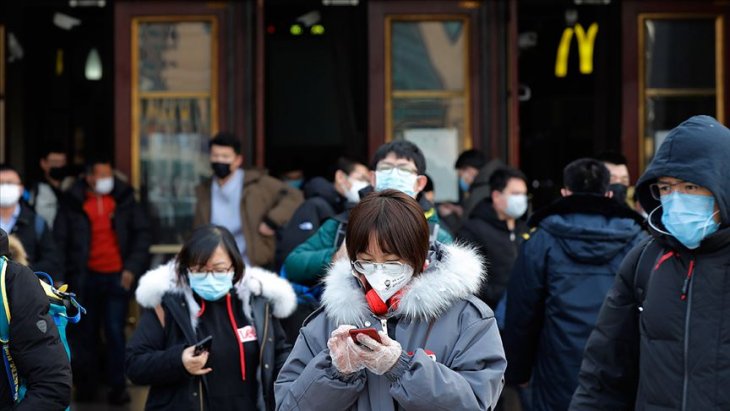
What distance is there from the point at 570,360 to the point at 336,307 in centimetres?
302

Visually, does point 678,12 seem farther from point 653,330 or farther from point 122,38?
point 653,330

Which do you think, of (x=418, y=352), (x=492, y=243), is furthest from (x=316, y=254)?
(x=418, y=352)

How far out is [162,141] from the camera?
975cm

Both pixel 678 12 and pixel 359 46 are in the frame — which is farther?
pixel 359 46

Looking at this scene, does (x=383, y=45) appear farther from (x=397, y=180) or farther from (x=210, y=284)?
(x=210, y=284)

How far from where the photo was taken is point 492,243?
764 cm

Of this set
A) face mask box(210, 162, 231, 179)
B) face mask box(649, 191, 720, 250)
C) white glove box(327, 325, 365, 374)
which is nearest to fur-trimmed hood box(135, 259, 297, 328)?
face mask box(649, 191, 720, 250)

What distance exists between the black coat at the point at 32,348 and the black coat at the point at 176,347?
3.13 ft

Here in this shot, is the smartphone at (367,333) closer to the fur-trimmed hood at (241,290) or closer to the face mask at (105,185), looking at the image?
the fur-trimmed hood at (241,290)

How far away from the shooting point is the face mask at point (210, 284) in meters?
5.24

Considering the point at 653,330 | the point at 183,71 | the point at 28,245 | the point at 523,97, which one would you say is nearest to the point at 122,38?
the point at 183,71

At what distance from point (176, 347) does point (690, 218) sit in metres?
2.38

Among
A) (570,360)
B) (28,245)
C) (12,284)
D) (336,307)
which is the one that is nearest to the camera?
(336,307)

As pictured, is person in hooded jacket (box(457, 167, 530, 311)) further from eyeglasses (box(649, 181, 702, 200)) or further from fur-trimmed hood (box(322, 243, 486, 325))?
fur-trimmed hood (box(322, 243, 486, 325))
